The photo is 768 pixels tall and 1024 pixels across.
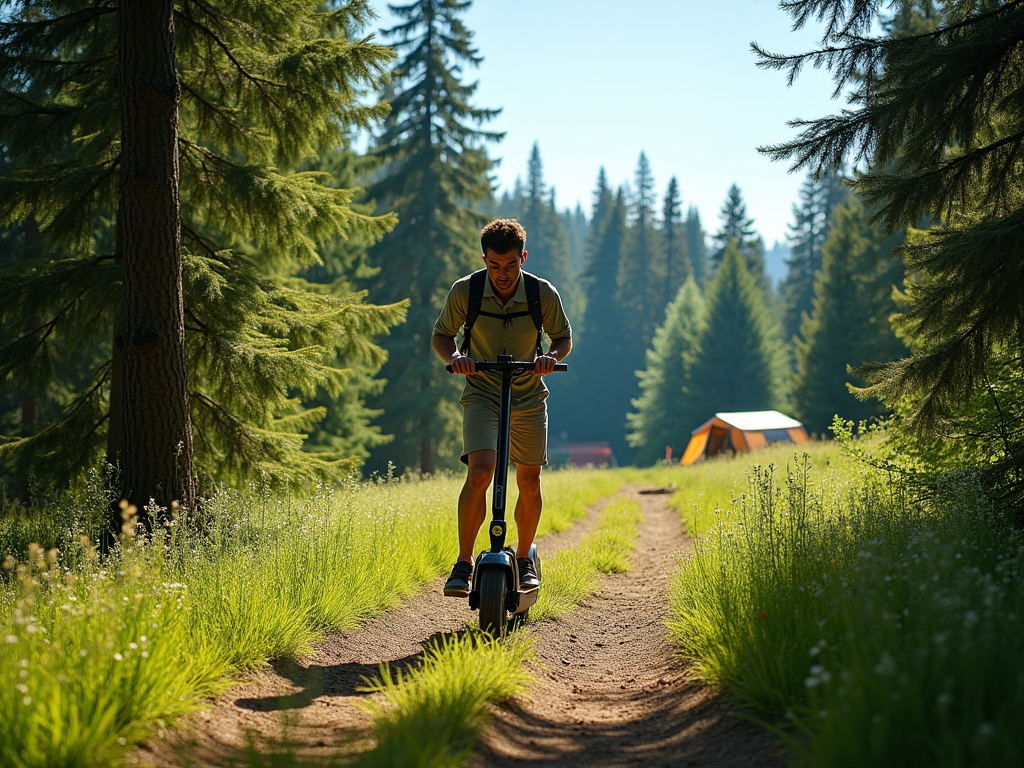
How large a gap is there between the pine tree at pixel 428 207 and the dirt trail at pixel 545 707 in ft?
70.5

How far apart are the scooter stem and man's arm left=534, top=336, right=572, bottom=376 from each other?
0.20 m

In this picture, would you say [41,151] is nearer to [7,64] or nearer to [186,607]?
[7,64]

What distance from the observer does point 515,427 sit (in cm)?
511

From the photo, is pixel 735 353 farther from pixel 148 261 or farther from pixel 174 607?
pixel 174 607

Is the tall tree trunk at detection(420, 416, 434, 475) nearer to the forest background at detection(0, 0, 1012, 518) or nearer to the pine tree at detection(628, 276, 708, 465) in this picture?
the forest background at detection(0, 0, 1012, 518)

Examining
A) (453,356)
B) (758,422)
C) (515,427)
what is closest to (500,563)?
(515,427)

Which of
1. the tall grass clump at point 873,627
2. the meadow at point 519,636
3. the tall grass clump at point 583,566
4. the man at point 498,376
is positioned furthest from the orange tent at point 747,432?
the man at point 498,376

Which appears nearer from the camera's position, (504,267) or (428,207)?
(504,267)

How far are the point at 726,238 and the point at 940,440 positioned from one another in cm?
6111

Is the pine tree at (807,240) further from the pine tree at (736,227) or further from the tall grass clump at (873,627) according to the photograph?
the tall grass clump at (873,627)

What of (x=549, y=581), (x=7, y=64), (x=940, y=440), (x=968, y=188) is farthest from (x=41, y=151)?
(x=940, y=440)

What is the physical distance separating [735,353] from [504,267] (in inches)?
1763

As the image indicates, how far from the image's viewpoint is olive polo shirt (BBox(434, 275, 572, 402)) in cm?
496

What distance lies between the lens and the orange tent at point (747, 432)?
27266 millimetres
